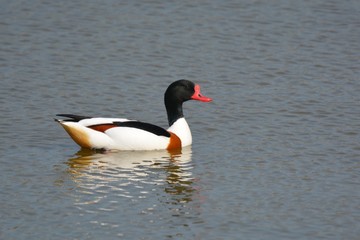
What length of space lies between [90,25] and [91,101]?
3792 millimetres

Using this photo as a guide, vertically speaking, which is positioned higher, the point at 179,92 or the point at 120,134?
the point at 179,92

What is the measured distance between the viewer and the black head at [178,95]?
14.8 metres

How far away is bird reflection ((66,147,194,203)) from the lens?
12.2 metres

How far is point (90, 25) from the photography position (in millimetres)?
19312

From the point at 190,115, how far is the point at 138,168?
2998mm

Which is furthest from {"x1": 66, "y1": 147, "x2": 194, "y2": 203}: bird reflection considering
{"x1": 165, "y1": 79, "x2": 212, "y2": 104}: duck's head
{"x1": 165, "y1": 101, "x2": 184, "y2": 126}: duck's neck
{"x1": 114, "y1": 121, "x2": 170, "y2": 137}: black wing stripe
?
{"x1": 165, "y1": 79, "x2": 212, "y2": 104}: duck's head

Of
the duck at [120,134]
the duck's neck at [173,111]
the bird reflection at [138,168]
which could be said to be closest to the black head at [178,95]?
the duck's neck at [173,111]

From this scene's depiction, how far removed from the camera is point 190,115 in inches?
623

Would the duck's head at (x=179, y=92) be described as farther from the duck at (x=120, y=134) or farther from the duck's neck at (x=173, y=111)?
the duck at (x=120, y=134)

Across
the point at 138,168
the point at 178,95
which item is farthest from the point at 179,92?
the point at 138,168

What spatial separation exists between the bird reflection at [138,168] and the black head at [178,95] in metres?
0.73

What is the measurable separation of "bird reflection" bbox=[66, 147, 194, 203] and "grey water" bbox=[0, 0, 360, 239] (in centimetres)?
3

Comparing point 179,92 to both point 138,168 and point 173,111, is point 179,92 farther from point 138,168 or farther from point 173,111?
point 138,168

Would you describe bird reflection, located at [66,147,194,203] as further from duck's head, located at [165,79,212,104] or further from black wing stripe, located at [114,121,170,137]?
duck's head, located at [165,79,212,104]
